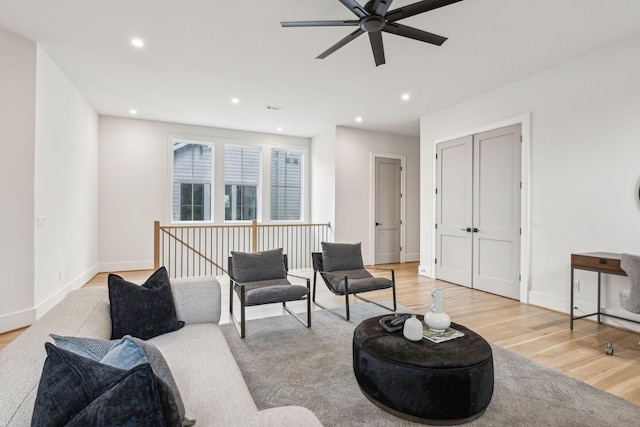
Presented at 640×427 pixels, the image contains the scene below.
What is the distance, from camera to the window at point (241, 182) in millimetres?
7145

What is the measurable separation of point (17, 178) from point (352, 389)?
3.86 metres

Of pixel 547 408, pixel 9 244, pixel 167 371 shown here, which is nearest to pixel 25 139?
pixel 9 244

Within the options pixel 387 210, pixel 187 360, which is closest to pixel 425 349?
pixel 187 360

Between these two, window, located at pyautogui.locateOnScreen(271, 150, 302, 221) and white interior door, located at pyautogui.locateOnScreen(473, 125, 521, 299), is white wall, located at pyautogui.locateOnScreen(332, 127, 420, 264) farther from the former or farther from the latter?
white interior door, located at pyautogui.locateOnScreen(473, 125, 521, 299)

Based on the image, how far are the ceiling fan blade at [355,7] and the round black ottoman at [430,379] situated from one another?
2299 mm

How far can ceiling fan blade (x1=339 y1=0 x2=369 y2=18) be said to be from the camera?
2223 mm

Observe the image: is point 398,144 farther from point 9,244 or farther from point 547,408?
point 9,244

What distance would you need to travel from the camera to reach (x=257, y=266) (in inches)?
143

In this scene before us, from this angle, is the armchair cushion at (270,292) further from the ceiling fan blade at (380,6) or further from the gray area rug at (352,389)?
the ceiling fan blade at (380,6)

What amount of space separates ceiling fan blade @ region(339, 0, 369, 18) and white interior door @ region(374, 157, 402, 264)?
4915 millimetres

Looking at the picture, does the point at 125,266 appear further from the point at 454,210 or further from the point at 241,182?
the point at 454,210

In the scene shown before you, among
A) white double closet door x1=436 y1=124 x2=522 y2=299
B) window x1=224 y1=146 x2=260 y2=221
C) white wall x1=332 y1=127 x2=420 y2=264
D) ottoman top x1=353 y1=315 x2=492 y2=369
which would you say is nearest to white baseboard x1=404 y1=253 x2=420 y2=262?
white wall x1=332 y1=127 x2=420 y2=264

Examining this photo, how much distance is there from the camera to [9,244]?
3.25m

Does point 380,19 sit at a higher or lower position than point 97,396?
higher
